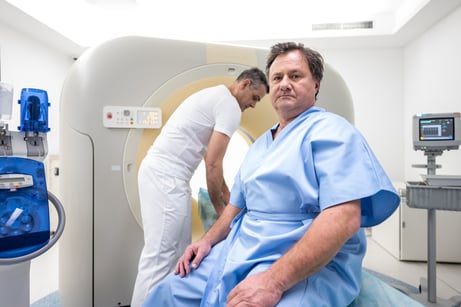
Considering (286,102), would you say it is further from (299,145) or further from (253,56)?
(253,56)

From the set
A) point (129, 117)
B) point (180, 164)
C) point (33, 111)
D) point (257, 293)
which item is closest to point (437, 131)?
point (180, 164)

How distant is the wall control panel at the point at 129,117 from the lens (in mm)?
1399

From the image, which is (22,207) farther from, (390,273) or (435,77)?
(435,77)

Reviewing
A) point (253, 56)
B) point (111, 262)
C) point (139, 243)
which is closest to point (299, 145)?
point (253, 56)

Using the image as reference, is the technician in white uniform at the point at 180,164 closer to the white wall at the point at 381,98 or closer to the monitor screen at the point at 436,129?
the monitor screen at the point at 436,129

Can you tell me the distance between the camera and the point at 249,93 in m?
1.42

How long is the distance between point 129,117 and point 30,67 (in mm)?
2296

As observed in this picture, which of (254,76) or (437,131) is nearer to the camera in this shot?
(254,76)

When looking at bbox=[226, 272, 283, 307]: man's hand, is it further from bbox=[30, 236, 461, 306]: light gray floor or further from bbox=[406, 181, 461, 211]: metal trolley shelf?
bbox=[30, 236, 461, 306]: light gray floor

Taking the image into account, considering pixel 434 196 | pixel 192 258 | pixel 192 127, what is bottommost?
pixel 192 258

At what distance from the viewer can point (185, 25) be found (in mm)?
3188

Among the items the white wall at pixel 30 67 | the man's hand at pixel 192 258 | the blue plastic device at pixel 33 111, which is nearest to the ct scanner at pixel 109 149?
the blue plastic device at pixel 33 111

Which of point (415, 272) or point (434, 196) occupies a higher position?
point (434, 196)

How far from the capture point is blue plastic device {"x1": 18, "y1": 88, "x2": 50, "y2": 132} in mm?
1048
